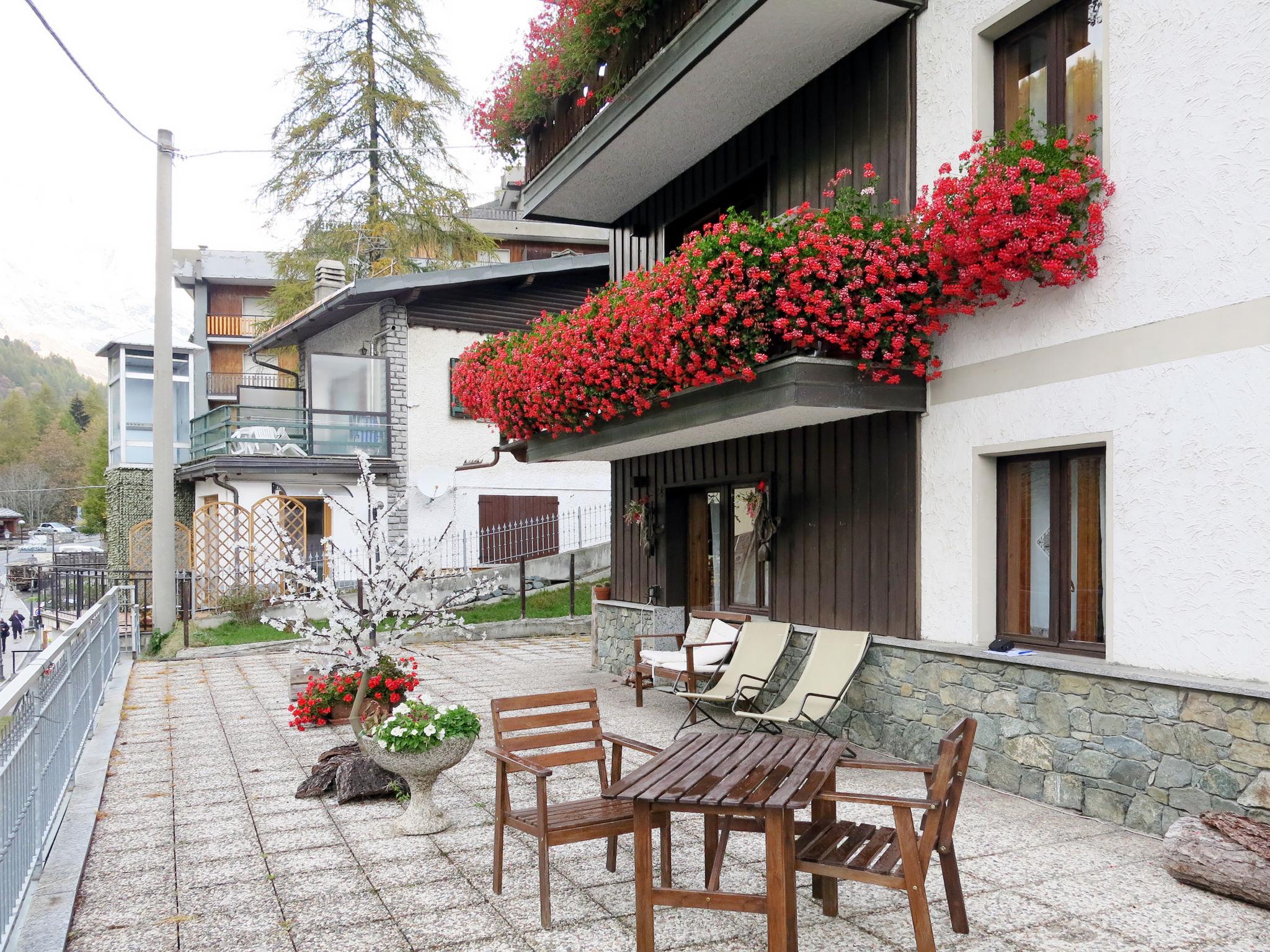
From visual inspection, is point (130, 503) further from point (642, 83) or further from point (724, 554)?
point (642, 83)

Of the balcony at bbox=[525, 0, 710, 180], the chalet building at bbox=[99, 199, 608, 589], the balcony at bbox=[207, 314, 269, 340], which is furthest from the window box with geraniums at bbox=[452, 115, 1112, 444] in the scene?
the balcony at bbox=[207, 314, 269, 340]

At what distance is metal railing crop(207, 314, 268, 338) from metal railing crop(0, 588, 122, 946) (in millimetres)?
30748

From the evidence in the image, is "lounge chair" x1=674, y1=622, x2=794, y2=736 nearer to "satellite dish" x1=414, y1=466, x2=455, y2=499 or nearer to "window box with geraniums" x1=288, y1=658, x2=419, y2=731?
"window box with geraniums" x1=288, y1=658, x2=419, y2=731

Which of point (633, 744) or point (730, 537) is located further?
point (730, 537)

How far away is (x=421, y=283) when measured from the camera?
17.8 m

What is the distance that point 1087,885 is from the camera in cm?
423

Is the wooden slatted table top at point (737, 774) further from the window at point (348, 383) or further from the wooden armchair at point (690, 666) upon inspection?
the window at point (348, 383)

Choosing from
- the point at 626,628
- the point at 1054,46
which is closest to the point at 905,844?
the point at 1054,46

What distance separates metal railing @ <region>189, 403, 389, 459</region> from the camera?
17922 millimetres

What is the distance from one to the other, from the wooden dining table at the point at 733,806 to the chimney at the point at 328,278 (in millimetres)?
18112

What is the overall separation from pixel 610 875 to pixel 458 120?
23.4 meters

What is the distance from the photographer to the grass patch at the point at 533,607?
15.0 meters

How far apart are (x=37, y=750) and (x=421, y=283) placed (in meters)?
14.1

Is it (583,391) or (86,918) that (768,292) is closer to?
(583,391)
